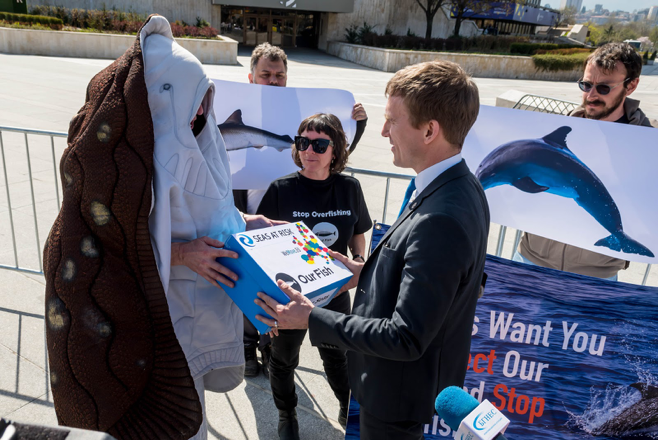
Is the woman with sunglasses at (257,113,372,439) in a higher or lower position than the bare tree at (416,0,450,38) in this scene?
lower

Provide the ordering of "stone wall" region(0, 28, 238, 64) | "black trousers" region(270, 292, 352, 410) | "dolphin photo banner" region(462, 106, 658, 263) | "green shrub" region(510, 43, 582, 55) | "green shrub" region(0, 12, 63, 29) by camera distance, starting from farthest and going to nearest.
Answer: "green shrub" region(510, 43, 582, 55), "green shrub" region(0, 12, 63, 29), "stone wall" region(0, 28, 238, 64), "black trousers" region(270, 292, 352, 410), "dolphin photo banner" region(462, 106, 658, 263)

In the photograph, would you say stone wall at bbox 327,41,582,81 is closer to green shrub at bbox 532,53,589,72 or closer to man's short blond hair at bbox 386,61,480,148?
green shrub at bbox 532,53,589,72

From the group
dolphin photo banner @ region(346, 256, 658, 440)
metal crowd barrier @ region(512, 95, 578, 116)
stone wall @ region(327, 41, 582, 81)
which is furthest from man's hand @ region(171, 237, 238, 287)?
stone wall @ region(327, 41, 582, 81)

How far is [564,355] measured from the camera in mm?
2469

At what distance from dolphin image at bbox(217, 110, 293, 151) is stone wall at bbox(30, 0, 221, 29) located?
26843mm

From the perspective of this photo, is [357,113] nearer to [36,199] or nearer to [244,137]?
[244,137]

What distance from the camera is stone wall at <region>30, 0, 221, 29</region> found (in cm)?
2717

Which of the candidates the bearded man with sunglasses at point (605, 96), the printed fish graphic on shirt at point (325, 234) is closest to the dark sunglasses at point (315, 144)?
the printed fish graphic on shirt at point (325, 234)

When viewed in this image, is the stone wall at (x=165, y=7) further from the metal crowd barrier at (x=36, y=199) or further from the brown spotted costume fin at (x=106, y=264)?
the brown spotted costume fin at (x=106, y=264)

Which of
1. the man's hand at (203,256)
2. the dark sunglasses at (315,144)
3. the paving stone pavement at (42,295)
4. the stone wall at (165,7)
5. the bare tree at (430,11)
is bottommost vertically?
the paving stone pavement at (42,295)

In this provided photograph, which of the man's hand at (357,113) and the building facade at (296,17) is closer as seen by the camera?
the man's hand at (357,113)

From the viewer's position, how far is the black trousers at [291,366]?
8.76 ft

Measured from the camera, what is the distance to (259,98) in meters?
3.44

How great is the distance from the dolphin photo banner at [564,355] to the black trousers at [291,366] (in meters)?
0.43
